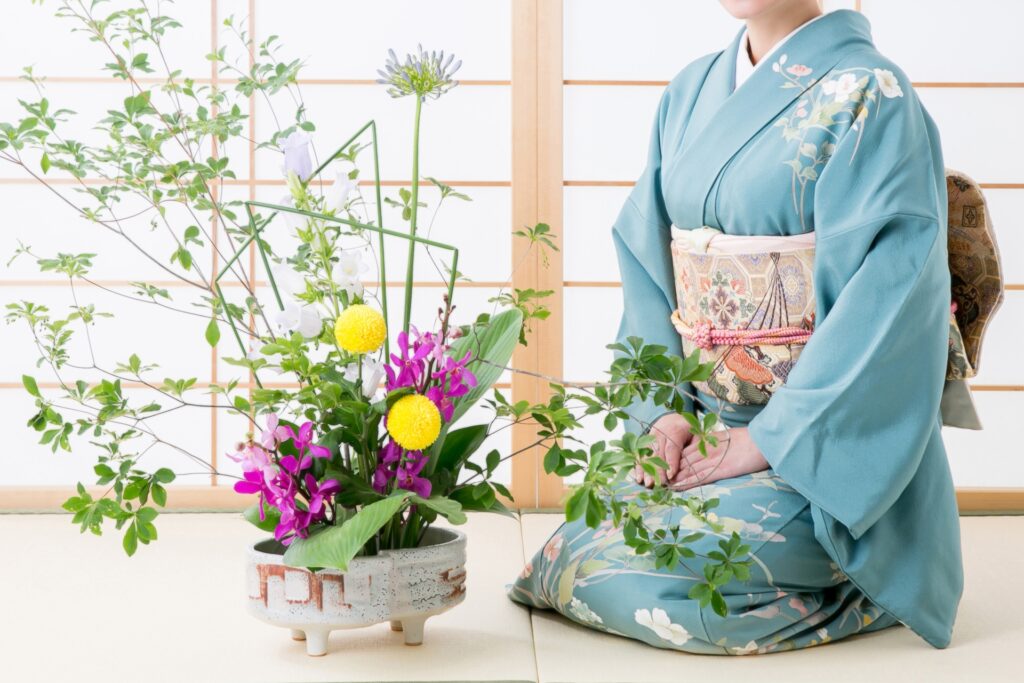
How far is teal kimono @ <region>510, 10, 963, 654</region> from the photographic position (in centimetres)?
179

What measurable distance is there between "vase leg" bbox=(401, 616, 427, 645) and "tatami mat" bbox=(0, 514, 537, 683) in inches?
0.5

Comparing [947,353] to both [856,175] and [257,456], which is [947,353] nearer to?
[856,175]

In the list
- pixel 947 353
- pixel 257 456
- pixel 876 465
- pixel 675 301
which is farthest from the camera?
pixel 675 301

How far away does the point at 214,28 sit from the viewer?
317 centimetres

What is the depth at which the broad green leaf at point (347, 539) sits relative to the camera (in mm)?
1500

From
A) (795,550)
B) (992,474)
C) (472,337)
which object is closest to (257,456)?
(472,337)

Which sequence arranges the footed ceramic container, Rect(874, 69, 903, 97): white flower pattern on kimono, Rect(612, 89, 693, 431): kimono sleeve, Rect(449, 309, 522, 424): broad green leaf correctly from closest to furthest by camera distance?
the footed ceramic container < Rect(449, 309, 522, 424): broad green leaf < Rect(874, 69, 903, 97): white flower pattern on kimono < Rect(612, 89, 693, 431): kimono sleeve

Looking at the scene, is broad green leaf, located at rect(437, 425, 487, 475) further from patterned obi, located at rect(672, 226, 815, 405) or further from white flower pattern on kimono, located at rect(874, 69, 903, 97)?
white flower pattern on kimono, located at rect(874, 69, 903, 97)

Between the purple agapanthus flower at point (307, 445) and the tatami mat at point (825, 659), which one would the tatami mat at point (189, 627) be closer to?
the tatami mat at point (825, 659)

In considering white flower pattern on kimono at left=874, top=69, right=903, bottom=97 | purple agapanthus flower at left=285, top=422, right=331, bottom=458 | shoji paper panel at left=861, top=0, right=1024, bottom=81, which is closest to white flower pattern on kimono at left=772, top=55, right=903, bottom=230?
white flower pattern on kimono at left=874, top=69, right=903, bottom=97

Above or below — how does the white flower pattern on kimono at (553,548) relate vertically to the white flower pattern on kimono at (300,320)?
below

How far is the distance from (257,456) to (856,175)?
42.3 inches

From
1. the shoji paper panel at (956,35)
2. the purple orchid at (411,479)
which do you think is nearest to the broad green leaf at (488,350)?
the purple orchid at (411,479)

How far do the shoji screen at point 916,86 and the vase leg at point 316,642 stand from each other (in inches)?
63.7
